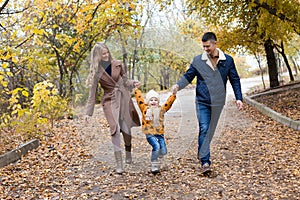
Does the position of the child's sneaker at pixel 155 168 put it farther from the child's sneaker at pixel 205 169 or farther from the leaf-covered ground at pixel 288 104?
the leaf-covered ground at pixel 288 104

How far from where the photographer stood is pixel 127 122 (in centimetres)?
549

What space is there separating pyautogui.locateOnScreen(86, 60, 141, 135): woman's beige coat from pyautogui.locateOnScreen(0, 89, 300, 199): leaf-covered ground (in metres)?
0.80

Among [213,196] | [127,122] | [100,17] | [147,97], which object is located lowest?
[213,196]

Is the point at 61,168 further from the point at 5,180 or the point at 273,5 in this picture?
the point at 273,5

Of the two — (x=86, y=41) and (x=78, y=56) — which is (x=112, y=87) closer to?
(x=86, y=41)

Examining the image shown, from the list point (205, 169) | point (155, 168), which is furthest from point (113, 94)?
point (205, 169)

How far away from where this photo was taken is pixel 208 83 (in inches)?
194

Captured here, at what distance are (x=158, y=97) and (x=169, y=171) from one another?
1.04 metres

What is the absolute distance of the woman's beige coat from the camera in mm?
5219

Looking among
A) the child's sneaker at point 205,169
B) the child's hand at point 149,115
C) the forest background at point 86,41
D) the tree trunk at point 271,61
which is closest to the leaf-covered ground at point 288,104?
the forest background at point 86,41

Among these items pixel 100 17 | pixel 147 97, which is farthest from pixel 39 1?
pixel 147 97

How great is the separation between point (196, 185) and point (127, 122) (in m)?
1.52

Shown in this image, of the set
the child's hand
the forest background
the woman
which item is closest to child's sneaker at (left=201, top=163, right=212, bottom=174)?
the child's hand

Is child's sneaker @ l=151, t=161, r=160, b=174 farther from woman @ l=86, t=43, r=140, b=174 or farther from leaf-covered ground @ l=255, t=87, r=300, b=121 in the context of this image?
leaf-covered ground @ l=255, t=87, r=300, b=121
